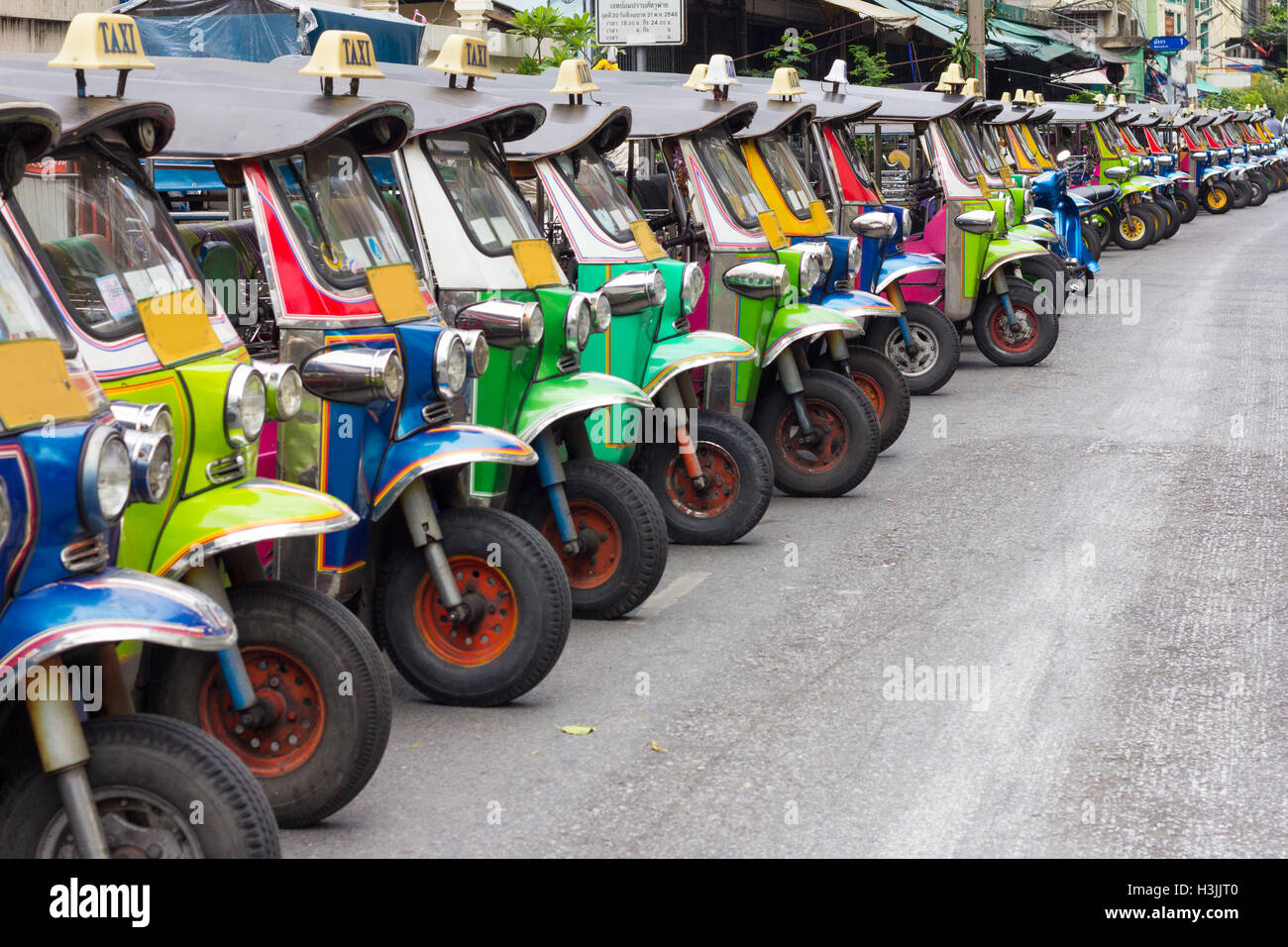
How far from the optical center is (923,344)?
12.3m

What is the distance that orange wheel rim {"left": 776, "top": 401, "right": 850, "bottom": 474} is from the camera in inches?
348

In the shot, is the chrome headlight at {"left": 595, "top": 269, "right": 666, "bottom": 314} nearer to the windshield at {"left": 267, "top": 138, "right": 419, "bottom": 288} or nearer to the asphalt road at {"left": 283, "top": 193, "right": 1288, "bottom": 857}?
the asphalt road at {"left": 283, "top": 193, "right": 1288, "bottom": 857}

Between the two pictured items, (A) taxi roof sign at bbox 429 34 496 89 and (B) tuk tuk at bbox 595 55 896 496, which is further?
(B) tuk tuk at bbox 595 55 896 496

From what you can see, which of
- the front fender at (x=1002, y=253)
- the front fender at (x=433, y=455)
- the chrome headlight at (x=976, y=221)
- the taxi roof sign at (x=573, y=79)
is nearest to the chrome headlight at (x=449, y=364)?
the front fender at (x=433, y=455)

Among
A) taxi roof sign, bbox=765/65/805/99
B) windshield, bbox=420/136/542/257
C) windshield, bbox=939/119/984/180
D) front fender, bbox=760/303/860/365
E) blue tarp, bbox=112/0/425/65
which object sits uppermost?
blue tarp, bbox=112/0/425/65

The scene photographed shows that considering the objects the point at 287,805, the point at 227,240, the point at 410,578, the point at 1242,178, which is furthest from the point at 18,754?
the point at 1242,178

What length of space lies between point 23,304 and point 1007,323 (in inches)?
428

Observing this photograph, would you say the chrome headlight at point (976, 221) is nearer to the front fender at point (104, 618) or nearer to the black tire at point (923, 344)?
the black tire at point (923, 344)

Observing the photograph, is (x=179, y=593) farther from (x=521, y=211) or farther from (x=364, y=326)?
(x=521, y=211)

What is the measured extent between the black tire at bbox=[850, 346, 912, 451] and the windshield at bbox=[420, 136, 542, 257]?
126 inches

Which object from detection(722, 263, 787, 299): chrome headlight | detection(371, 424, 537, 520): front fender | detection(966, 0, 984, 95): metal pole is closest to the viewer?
detection(371, 424, 537, 520): front fender

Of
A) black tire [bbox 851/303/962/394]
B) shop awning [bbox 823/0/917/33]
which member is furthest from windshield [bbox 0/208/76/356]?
shop awning [bbox 823/0/917/33]

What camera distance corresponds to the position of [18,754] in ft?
11.6

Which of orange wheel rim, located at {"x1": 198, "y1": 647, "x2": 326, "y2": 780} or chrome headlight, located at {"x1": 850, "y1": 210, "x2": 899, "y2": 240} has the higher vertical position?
chrome headlight, located at {"x1": 850, "y1": 210, "x2": 899, "y2": 240}
